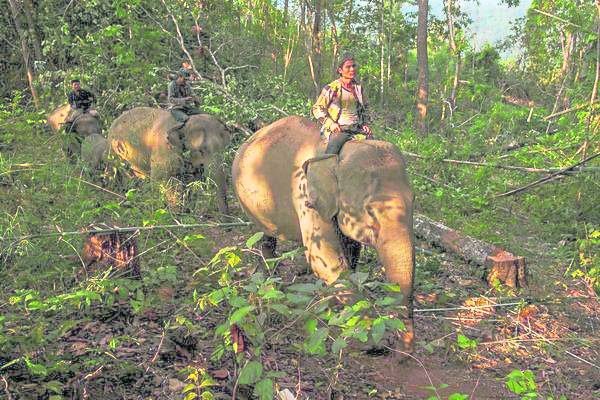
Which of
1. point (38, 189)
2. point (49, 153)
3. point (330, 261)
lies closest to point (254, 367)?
point (330, 261)

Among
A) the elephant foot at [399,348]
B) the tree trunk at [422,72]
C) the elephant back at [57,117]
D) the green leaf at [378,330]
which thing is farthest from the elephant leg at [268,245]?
the tree trunk at [422,72]

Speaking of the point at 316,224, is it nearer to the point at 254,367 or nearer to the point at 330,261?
the point at 330,261

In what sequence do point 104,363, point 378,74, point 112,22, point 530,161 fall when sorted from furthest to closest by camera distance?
point 378,74 → point 112,22 → point 530,161 → point 104,363

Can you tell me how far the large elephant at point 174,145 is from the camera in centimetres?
818

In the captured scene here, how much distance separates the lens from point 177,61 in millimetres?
13430

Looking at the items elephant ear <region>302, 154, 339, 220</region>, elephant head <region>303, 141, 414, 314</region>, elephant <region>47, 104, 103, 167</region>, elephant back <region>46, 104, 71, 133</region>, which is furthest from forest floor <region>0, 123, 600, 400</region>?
elephant back <region>46, 104, 71, 133</region>

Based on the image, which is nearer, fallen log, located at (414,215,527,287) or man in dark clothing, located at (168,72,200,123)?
fallen log, located at (414,215,527,287)

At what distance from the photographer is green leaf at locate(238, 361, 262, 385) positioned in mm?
3191

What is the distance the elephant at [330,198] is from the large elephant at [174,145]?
1.93 metres

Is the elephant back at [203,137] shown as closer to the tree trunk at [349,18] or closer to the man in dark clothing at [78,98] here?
the man in dark clothing at [78,98]

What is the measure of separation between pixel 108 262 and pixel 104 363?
1.42 metres

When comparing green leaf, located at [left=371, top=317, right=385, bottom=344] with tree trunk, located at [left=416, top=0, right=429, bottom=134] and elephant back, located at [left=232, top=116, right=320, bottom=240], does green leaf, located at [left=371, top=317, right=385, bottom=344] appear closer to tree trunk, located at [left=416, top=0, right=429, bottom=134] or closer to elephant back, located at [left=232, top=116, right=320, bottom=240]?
elephant back, located at [left=232, top=116, right=320, bottom=240]

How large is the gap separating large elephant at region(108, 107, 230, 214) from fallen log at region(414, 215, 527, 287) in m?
2.90

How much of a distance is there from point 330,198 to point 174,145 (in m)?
4.16
